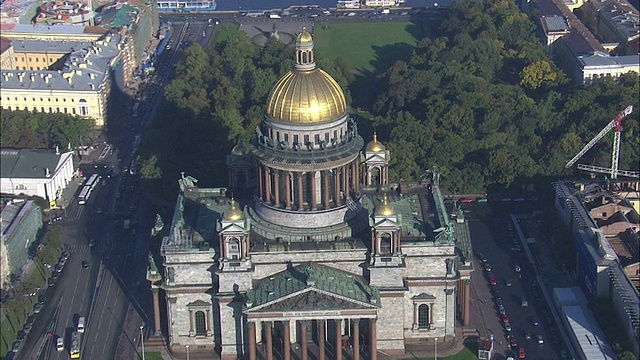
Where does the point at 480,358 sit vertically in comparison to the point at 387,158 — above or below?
below

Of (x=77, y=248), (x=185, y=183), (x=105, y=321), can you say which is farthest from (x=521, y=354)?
(x=77, y=248)

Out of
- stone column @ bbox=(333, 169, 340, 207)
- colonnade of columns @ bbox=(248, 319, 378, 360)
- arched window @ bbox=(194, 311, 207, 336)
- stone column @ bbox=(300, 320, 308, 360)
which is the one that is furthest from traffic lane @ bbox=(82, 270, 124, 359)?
stone column @ bbox=(333, 169, 340, 207)

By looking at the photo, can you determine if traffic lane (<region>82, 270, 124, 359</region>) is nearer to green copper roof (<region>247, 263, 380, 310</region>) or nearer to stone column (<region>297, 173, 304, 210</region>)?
green copper roof (<region>247, 263, 380, 310</region>)

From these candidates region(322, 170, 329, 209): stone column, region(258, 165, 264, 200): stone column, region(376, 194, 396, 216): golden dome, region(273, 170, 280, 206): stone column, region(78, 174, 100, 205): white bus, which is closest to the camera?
region(376, 194, 396, 216): golden dome

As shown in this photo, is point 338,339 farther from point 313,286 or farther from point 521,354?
point 521,354

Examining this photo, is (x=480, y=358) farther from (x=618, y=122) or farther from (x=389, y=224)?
(x=618, y=122)

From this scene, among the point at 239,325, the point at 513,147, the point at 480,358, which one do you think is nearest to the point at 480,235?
the point at 513,147

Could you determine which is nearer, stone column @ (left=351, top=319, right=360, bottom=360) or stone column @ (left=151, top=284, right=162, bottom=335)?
stone column @ (left=351, top=319, right=360, bottom=360)
